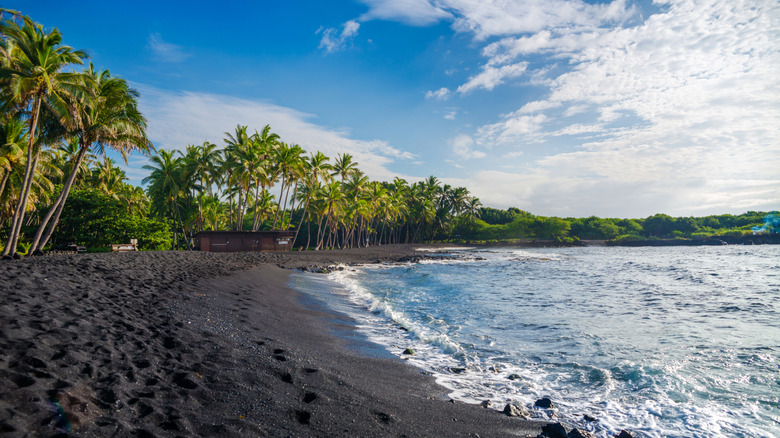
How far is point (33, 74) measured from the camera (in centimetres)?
1546

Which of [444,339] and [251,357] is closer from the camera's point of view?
[251,357]

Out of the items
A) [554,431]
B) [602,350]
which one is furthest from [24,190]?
[602,350]

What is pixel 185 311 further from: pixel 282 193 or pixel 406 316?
pixel 282 193

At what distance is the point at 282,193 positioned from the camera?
43.1m

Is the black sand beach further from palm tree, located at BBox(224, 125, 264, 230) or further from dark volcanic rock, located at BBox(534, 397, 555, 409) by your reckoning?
palm tree, located at BBox(224, 125, 264, 230)

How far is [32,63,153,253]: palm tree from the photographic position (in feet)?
60.5

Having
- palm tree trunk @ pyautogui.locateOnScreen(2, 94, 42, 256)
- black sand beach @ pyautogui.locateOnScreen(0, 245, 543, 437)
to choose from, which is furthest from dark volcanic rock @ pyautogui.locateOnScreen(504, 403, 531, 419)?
palm tree trunk @ pyautogui.locateOnScreen(2, 94, 42, 256)

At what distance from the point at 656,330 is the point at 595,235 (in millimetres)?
104987

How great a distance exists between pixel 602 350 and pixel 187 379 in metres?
8.06

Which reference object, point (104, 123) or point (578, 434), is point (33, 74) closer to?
point (104, 123)

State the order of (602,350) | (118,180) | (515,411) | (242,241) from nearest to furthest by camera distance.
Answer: (515,411)
(602,350)
(242,241)
(118,180)

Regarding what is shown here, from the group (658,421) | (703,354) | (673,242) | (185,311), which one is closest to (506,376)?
(658,421)

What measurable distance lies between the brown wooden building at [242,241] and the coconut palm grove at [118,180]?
331 cm

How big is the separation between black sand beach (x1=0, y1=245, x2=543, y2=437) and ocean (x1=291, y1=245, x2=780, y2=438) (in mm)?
1141
